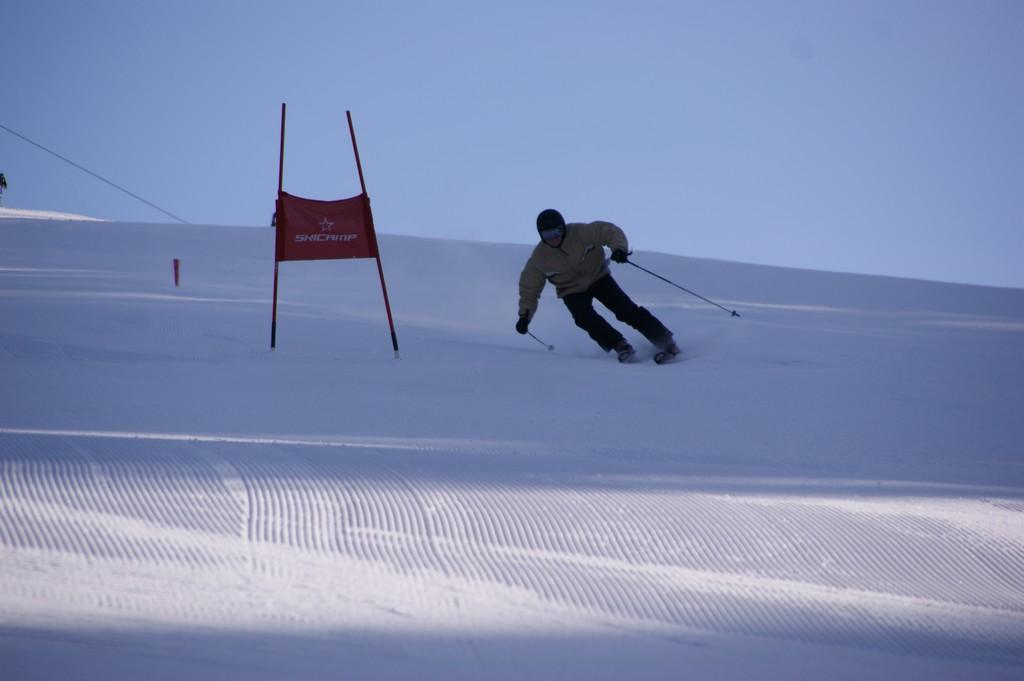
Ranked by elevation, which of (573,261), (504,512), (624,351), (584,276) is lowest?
(624,351)

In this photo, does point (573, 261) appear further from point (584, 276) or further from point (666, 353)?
point (666, 353)

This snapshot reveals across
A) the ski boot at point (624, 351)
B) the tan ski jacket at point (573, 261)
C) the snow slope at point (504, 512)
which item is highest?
the tan ski jacket at point (573, 261)

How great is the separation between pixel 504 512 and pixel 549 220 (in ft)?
14.0

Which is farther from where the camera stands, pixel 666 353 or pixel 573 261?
pixel 573 261

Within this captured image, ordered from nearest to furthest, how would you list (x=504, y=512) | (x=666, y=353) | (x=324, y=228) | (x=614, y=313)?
(x=504, y=512) → (x=666, y=353) → (x=324, y=228) → (x=614, y=313)

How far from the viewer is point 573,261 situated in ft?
22.4

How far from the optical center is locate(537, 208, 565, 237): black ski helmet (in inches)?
261

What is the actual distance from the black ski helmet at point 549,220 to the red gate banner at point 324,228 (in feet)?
4.26

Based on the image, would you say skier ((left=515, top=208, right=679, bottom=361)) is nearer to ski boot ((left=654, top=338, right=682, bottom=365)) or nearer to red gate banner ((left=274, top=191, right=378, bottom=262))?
ski boot ((left=654, top=338, right=682, bottom=365))

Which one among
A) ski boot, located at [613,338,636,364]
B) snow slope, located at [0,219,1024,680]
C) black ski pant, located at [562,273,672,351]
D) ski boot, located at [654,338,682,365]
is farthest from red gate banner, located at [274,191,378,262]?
ski boot, located at [654,338,682,365]

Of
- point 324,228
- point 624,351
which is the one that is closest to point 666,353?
point 624,351

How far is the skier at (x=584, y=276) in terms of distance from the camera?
6.66m

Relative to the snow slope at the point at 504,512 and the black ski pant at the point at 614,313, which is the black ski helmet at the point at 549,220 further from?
the snow slope at the point at 504,512

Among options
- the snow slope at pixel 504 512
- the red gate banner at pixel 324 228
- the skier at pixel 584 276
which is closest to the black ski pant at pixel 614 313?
the skier at pixel 584 276
